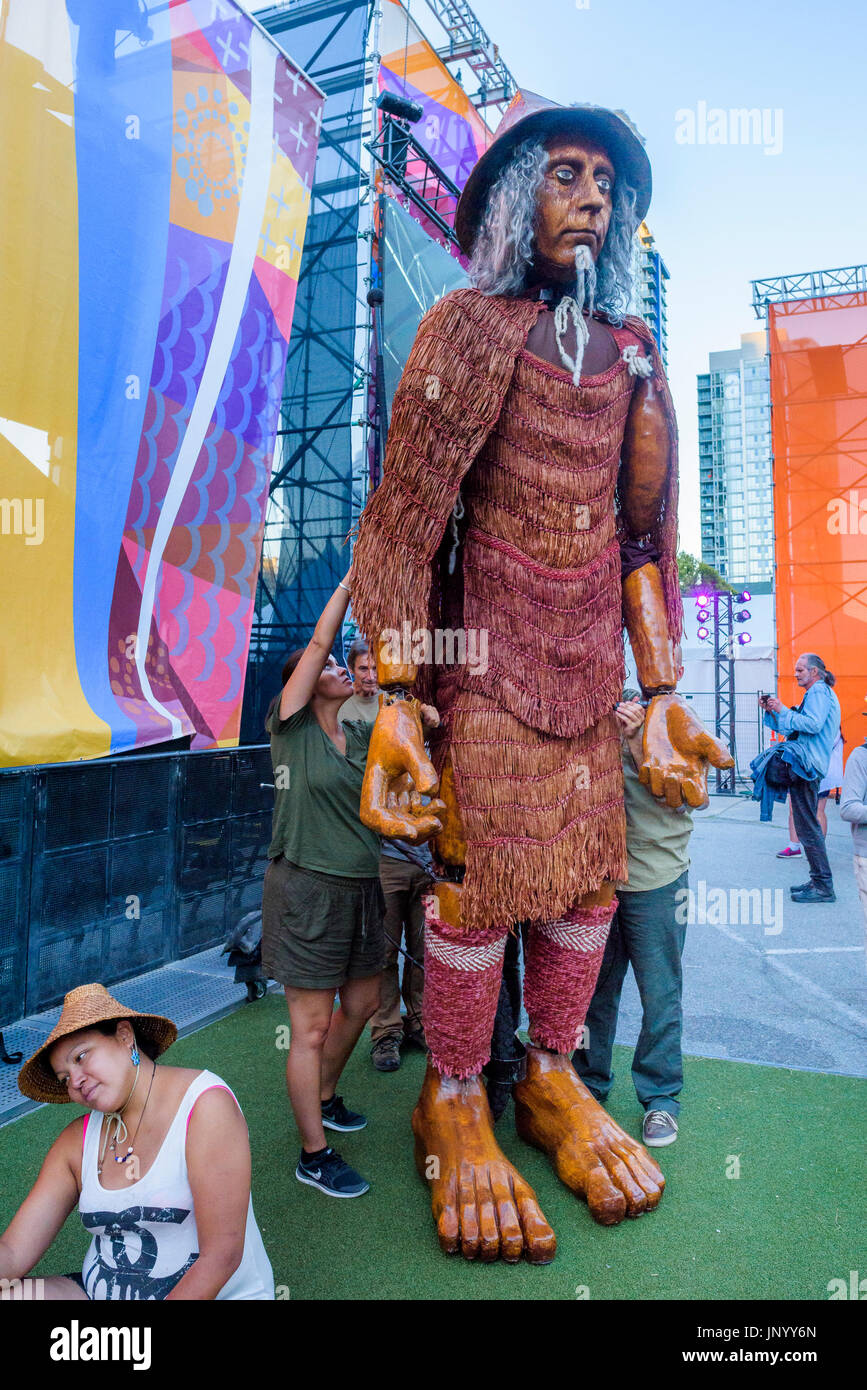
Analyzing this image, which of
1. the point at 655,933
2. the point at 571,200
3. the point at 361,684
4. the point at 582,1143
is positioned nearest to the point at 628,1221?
the point at 582,1143

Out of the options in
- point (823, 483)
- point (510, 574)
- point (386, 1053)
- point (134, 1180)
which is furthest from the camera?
point (823, 483)

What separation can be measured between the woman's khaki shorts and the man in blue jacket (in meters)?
4.07

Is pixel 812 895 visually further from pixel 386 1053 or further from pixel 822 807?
pixel 386 1053

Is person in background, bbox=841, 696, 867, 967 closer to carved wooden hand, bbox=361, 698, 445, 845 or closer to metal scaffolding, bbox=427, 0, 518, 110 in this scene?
carved wooden hand, bbox=361, 698, 445, 845

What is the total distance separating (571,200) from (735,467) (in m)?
82.3

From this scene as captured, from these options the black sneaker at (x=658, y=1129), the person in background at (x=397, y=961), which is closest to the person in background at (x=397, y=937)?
the person in background at (x=397, y=961)

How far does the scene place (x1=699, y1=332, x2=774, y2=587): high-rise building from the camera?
233ft

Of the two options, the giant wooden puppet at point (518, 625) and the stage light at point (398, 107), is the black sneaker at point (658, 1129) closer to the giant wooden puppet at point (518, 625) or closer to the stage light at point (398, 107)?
the giant wooden puppet at point (518, 625)

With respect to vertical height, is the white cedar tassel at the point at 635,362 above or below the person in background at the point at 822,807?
above

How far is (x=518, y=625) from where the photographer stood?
6.14ft

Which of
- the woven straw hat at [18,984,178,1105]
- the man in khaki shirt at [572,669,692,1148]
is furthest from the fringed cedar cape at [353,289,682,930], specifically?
the woven straw hat at [18,984,178,1105]

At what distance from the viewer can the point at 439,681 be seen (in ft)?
6.56

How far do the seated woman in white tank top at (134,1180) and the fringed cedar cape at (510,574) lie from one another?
0.70 meters

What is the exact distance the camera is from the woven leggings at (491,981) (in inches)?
74.6
